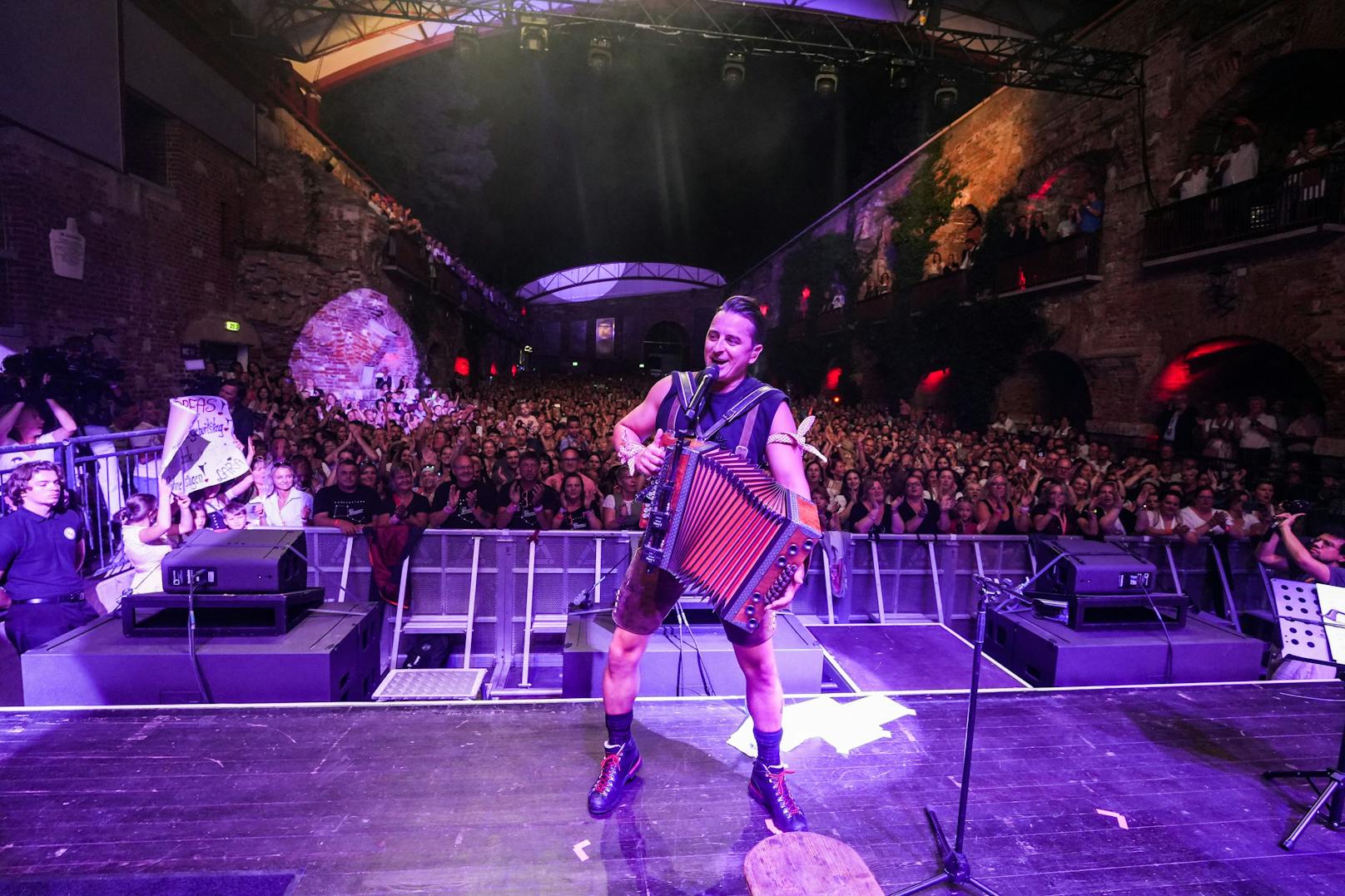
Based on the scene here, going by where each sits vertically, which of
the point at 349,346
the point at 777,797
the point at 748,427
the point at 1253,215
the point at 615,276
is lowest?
the point at 777,797

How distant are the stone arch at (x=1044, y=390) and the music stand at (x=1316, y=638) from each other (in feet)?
36.9

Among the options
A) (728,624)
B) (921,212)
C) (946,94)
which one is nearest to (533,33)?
(946,94)

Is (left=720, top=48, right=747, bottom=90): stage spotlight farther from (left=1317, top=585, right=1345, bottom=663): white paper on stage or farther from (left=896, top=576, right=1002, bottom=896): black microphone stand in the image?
(left=896, top=576, right=1002, bottom=896): black microphone stand

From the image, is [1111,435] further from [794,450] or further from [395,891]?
[395,891]

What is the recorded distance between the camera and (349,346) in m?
13.4

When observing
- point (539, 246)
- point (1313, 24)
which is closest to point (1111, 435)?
point (1313, 24)

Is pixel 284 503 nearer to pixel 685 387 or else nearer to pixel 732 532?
pixel 685 387

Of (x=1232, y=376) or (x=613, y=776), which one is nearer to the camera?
(x=613, y=776)

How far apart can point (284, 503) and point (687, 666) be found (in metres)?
3.66

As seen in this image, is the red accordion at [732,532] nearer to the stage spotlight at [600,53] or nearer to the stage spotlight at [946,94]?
the stage spotlight at [600,53]

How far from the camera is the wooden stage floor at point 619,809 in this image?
2.16 m

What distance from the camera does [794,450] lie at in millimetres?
2332

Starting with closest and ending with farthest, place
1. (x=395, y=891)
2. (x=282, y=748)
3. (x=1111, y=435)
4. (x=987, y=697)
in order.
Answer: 1. (x=395, y=891)
2. (x=282, y=748)
3. (x=987, y=697)
4. (x=1111, y=435)

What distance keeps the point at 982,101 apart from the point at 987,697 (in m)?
15.7
